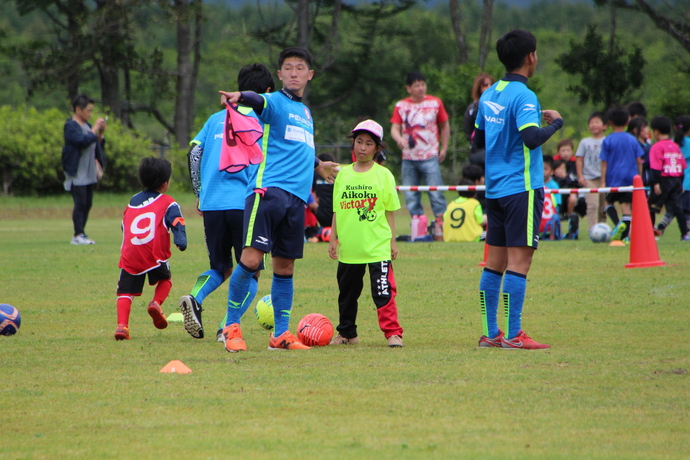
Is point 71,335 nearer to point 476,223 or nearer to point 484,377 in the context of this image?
point 484,377

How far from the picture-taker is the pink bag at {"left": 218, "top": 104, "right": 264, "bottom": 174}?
5.73 metres

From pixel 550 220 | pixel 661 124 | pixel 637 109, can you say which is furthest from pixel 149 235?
pixel 637 109

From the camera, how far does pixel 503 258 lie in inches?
249

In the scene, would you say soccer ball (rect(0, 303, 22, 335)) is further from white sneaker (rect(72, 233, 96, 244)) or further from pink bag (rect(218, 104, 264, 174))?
white sneaker (rect(72, 233, 96, 244))

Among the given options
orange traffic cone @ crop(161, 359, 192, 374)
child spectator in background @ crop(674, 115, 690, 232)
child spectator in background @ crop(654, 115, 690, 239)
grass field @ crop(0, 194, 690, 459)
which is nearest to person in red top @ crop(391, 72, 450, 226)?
child spectator in background @ crop(654, 115, 690, 239)

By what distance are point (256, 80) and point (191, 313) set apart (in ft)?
5.80

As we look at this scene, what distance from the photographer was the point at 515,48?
6.08 meters

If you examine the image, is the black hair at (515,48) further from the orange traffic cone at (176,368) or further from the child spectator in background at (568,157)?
the child spectator in background at (568,157)

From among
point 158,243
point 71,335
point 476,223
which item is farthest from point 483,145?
point 476,223

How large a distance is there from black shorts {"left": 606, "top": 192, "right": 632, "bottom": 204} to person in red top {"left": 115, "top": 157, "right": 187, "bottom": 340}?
8.71 metres

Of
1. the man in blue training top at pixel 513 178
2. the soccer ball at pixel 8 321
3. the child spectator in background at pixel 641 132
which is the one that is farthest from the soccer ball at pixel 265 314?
the child spectator in background at pixel 641 132

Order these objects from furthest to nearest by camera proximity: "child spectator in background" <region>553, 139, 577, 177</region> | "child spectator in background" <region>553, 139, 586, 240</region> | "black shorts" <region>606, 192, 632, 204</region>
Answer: "child spectator in background" <region>553, 139, 577, 177</region> < "child spectator in background" <region>553, 139, 586, 240</region> < "black shorts" <region>606, 192, 632, 204</region>

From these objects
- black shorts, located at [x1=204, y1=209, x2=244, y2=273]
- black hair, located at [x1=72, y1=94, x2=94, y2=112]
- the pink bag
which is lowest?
black shorts, located at [x1=204, y1=209, x2=244, y2=273]

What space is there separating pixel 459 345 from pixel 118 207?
2048 cm
